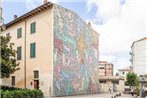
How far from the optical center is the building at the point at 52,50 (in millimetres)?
38125

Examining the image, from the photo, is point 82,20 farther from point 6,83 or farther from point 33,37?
→ point 6,83

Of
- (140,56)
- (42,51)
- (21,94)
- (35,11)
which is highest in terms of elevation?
(35,11)

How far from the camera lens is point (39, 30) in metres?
40.5

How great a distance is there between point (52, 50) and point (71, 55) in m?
4.77

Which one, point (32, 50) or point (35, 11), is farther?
point (32, 50)

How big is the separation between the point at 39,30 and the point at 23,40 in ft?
16.4

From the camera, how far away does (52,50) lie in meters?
37.7

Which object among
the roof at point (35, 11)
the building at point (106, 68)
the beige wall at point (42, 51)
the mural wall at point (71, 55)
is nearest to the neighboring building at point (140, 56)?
the mural wall at point (71, 55)

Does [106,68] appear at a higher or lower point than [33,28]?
lower

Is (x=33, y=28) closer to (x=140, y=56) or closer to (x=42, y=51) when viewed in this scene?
(x=42, y=51)

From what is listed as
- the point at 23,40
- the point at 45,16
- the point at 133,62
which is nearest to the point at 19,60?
the point at 23,40

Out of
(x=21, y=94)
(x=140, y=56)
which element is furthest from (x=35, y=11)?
(x=140, y=56)

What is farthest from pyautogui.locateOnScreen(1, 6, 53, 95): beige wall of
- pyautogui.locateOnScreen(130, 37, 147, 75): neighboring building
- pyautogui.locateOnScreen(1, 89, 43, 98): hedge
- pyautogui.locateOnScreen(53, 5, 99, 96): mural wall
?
pyautogui.locateOnScreen(130, 37, 147, 75): neighboring building

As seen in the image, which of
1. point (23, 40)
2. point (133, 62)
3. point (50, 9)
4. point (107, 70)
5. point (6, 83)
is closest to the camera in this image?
point (50, 9)
